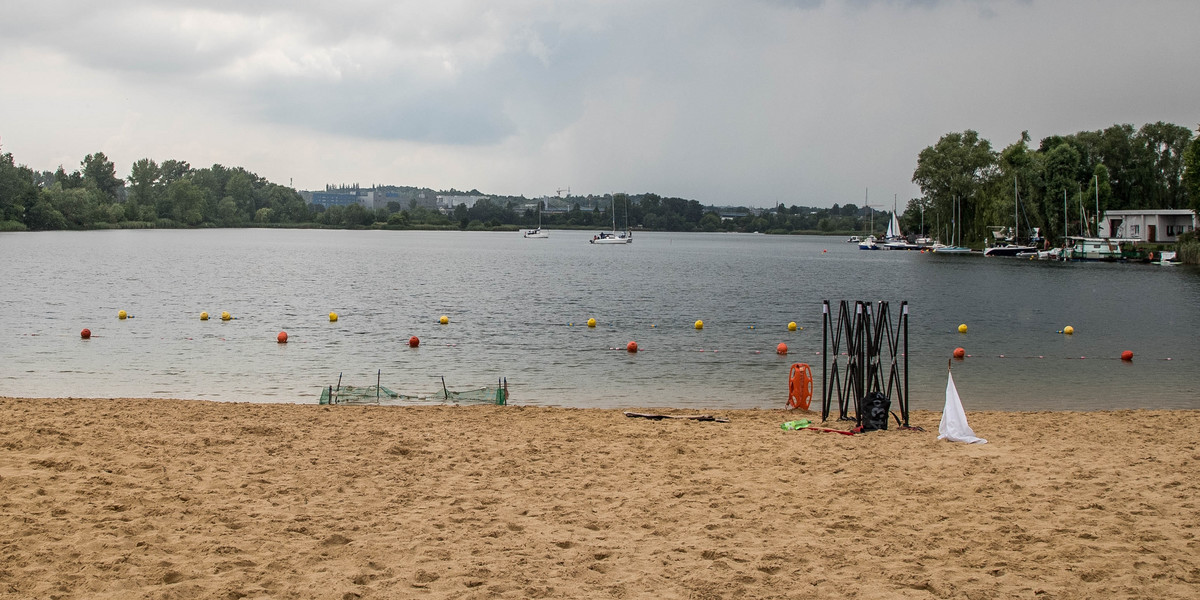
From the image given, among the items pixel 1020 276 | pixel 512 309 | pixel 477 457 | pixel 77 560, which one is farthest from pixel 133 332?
pixel 1020 276

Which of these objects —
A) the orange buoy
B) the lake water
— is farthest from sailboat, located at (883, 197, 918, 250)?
the orange buoy

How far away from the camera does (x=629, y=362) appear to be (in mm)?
25719

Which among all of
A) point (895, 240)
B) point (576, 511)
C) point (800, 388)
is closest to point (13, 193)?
point (895, 240)

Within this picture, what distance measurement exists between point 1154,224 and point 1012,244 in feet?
56.2

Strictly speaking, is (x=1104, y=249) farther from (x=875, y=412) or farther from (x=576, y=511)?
(x=576, y=511)

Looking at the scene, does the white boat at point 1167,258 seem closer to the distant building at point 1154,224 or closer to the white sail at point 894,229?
the distant building at point 1154,224

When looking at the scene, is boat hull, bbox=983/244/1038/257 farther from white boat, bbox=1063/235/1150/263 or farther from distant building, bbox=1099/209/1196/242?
distant building, bbox=1099/209/1196/242

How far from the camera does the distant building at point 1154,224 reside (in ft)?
327

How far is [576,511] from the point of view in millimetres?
9617

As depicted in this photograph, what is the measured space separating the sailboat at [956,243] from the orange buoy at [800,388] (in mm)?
119460

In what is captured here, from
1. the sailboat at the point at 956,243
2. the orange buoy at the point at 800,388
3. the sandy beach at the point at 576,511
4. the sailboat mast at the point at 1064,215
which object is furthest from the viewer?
the sailboat at the point at 956,243

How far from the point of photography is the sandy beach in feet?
24.7

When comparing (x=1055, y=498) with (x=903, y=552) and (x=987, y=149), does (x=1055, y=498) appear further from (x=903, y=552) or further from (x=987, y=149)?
(x=987, y=149)

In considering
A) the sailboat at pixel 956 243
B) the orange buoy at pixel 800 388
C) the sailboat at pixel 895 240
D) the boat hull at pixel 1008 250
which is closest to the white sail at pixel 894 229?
the sailboat at pixel 895 240
